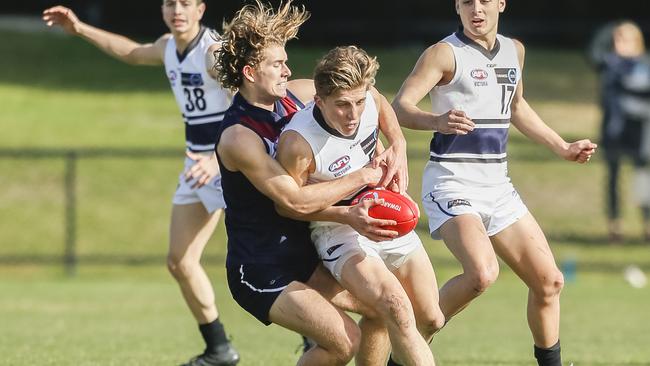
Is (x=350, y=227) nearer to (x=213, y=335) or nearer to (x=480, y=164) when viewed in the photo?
(x=480, y=164)

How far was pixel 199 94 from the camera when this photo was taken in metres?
8.00

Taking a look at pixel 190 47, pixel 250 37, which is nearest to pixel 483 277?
pixel 250 37

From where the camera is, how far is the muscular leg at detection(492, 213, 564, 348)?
6688 mm

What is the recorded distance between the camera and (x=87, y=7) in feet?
A: 88.5

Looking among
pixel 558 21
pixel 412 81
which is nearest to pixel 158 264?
pixel 412 81

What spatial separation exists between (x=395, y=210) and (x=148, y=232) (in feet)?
36.9

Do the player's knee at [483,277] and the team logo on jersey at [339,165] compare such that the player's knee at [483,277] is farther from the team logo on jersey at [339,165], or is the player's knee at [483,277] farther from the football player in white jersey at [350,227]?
the team logo on jersey at [339,165]

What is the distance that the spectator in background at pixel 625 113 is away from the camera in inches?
615

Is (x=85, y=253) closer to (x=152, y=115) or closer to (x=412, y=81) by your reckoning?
(x=152, y=115)

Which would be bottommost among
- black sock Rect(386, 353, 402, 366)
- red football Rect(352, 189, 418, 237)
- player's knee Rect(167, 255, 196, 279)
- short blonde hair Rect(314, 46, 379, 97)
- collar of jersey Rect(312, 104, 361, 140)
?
player's knee Rect(167, 255, 196, 279)

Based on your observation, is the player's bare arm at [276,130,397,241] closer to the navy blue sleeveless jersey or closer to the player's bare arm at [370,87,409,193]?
the navy blue sleeveless jersey

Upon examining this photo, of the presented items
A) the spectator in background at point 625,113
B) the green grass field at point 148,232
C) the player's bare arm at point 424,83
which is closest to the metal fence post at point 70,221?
the green grass field at point 148,232

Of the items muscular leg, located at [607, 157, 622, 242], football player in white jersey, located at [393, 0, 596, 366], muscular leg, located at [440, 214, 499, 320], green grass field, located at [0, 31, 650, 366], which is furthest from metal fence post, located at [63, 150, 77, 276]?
muscular leg, located at [440, 214, 499, 320]

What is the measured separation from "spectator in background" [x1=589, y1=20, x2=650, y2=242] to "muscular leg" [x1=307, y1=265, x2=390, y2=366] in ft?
32.4
